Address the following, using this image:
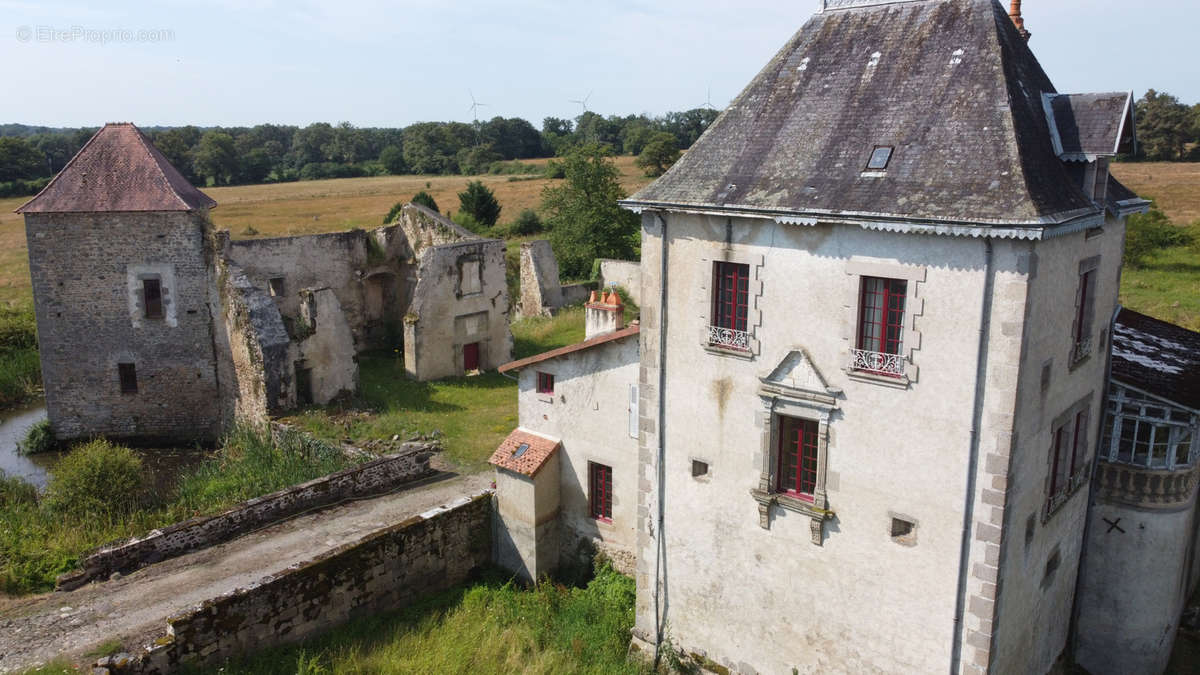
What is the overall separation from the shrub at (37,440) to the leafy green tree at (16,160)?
195 ft

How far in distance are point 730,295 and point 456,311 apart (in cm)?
1901

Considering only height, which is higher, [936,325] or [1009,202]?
[1009,202]

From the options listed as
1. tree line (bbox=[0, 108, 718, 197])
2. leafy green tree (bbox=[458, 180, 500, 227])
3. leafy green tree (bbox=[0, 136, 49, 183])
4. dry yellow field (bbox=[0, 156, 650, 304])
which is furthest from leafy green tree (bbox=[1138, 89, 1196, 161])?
leafy green tree (bbox=[0, 136, 49, 183])

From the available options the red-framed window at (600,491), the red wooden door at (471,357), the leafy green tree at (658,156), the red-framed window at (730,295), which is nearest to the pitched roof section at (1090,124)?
the red-framed window at (730,295)

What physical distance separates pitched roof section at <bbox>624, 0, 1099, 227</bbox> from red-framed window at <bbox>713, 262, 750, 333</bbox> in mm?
1066

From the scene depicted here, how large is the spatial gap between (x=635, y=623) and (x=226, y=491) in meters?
10.7

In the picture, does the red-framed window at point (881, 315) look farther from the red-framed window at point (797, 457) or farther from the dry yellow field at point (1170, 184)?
the dry yellow field at point (1170, 184)

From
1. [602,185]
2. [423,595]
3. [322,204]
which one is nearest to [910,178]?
[423,595]

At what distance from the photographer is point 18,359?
3238 centimetres

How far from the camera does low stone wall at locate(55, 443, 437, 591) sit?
1523 centimetres

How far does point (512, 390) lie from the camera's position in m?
29.0

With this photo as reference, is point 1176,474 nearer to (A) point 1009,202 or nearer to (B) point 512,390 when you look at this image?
(A) point 1009,202

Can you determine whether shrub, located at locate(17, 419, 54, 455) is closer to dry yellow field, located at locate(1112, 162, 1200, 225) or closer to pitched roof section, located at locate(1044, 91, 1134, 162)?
pitched roof section, located at locate(1044, 91, 1134, 162)

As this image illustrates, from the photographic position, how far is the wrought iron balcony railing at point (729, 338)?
12766mm
